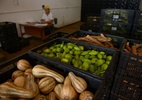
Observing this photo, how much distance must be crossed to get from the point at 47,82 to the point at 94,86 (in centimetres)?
31

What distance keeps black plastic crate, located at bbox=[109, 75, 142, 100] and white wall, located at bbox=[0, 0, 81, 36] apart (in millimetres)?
3428

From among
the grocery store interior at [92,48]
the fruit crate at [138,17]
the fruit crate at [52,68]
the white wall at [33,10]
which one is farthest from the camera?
the white wall at [33,10]

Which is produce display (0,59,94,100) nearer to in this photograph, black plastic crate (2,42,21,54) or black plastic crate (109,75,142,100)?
black plastic crate (109,75,142,100)

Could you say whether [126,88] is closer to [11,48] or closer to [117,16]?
[117,16]

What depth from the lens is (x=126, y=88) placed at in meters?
1.30

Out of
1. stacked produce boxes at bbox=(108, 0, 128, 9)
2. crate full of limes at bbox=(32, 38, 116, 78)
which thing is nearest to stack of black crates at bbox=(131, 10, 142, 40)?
crate full of limes at bbox=(32, 38, 116, 78)

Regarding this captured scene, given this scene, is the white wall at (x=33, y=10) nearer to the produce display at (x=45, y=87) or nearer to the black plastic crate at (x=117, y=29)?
the black plastic crate at (x=117, y=29)

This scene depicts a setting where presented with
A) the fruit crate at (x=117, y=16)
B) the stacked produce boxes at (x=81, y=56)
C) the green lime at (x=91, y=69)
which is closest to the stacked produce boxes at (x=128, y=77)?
the stacked produce boxes at (x=81, y=56)

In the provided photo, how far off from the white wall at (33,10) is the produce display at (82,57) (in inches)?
114

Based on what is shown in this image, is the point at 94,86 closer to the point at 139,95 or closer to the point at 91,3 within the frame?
the point at 139,95

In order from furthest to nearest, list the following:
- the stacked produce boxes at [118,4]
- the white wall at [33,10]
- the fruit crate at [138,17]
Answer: the stacked produce boxes at [118,4], the white wall at [33,10], the fruit crate at [138,17]

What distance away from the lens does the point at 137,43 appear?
151 centimetres

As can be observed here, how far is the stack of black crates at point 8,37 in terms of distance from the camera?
2957 millimetres

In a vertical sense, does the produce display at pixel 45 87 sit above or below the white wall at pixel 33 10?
below
